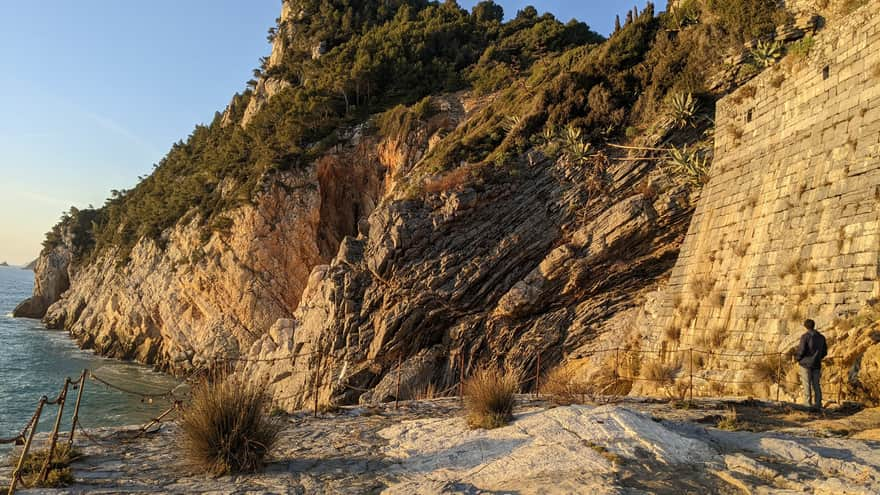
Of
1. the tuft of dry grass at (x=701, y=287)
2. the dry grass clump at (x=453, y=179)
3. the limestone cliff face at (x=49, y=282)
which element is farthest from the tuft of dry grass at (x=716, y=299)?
the limestone cliff face at (x=49, y=282)

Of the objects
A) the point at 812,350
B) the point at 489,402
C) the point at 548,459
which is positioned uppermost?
the point at 812,350

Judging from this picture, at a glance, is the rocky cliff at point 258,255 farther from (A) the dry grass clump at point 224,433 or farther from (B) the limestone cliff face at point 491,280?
(A) the dry grass clump at point 224,433

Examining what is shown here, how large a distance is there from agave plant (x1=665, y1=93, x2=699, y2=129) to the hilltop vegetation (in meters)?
0.54

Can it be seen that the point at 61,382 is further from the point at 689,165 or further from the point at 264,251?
the point at 689,165

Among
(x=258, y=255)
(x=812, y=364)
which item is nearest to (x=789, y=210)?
(x=812, y=364)

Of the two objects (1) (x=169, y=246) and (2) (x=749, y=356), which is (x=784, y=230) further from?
(1) (x=169, y=246)

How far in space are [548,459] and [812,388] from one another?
16.5ft

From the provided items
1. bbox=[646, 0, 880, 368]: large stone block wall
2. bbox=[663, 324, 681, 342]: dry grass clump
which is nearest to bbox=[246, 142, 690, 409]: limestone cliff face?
bbox=[646, 0, 880, 368]: large stone block wall

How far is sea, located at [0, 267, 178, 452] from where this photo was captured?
19.2 meters

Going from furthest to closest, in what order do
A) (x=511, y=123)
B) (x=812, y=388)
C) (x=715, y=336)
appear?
(x=511, y=123) < (x=715, y=336) < (x=812, y=388)

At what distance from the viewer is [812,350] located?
7.74 meters

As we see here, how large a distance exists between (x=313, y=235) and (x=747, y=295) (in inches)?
847

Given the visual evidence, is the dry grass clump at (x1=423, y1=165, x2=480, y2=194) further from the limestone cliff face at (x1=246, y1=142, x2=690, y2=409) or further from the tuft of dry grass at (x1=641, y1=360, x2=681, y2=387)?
the tuft of dry grass at (x1=641, y1=360, x2=681, y2=387)

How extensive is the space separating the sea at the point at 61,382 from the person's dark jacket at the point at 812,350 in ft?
45.9
